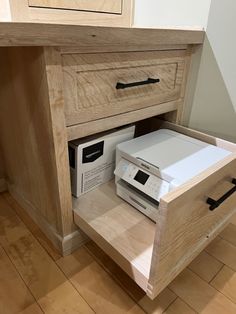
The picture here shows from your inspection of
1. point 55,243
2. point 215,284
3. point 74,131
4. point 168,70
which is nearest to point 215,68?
point 168,70

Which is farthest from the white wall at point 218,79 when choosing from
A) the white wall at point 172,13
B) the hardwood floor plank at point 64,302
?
the hardwood floor plank at point 64,302

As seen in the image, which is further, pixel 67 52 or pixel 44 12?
pixel 44 12

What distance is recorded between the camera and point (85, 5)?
823 millimetres

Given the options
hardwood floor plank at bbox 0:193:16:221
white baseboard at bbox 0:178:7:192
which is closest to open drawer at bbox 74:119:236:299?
hardwood floor plank at bbox 0:193:16:221

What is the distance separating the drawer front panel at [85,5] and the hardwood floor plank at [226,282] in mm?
983

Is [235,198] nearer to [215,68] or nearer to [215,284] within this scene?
[215,284]

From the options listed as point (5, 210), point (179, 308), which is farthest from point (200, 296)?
point (5, 210)

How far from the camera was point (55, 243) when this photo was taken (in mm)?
840

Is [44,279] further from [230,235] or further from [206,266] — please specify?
[230,235]

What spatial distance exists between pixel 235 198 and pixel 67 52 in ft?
2.09

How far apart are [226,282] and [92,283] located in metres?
0.41

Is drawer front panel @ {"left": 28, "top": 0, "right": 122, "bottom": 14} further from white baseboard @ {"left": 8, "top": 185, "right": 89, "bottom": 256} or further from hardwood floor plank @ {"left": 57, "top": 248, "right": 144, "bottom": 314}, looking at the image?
hardwood floor plank @ {"left": 57, "top": 248, "right": 144, "bottom": 314}

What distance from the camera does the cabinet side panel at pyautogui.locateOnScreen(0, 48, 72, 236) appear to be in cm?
58

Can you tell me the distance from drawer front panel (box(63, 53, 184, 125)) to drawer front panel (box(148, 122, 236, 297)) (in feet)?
1.05
